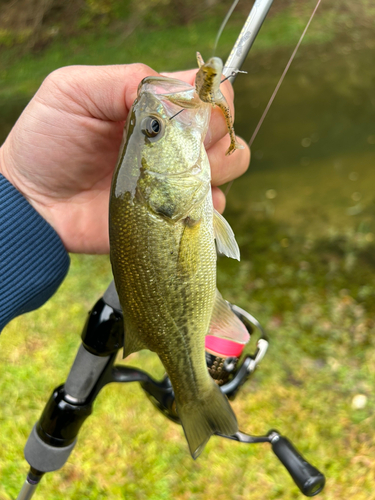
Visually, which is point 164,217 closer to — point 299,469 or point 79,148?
point 79,148

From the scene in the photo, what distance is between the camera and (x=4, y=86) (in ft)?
23.0

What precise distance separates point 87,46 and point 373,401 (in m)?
7.23

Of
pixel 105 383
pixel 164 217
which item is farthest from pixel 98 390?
pixel 164 217

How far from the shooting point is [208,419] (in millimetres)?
1320

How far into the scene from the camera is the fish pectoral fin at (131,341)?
125 cm

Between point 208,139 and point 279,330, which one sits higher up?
point 208,139

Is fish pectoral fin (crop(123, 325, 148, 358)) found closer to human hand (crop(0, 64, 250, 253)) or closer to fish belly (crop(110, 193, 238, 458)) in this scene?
fish belly (crop(110, 193, 238, 458))

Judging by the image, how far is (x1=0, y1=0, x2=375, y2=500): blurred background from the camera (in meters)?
2.42

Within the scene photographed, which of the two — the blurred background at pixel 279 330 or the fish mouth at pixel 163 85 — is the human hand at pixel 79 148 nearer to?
the fish mouth at pixel 163 85

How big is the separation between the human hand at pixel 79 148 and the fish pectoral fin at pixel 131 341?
64 cm

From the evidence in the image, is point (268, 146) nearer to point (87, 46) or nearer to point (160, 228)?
point (160, 228)

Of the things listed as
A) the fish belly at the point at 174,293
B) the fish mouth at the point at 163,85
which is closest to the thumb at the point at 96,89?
the fish mouth at the point at 163,85

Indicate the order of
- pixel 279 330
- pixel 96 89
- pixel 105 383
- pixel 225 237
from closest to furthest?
pixel 225 237, pixel 96 89, pixel 105 383, pixel 279 330

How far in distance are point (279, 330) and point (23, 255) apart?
75.1 inches
